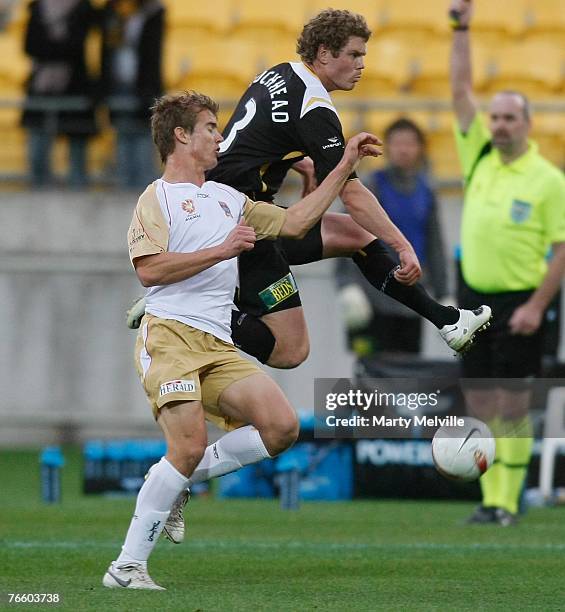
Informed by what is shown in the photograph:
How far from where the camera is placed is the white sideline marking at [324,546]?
25.7ft

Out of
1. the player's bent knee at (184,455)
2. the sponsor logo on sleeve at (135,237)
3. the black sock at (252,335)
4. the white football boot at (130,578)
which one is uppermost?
the sponsor logo on sleeve at (135,237)

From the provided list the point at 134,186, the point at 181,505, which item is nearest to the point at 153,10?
the point at 134,186

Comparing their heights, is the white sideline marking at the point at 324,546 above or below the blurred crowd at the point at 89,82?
below

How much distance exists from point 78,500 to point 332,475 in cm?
168

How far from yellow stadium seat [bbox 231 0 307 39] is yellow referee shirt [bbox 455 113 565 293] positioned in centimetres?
589

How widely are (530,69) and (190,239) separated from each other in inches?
336

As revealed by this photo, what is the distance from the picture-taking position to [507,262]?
9195 mm

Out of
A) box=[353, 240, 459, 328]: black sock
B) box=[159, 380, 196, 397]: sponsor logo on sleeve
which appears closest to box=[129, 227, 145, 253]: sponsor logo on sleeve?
box=[159, 380, 196, 397]: sponsor logo on sleeve

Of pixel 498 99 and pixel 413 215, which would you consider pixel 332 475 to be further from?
pixel 498 99

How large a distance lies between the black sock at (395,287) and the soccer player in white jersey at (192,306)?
32.6 inches

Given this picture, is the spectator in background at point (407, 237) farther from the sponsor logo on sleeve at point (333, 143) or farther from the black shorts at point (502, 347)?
the sponsor logo on sleeve at point (333, 143)

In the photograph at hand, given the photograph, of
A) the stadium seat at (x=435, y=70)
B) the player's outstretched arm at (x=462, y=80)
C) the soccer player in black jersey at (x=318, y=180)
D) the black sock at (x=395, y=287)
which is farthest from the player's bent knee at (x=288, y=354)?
the stadium seat at (x=435, y=70)

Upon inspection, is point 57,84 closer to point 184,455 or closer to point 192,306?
point 192,306

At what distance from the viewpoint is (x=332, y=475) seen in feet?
34.6
